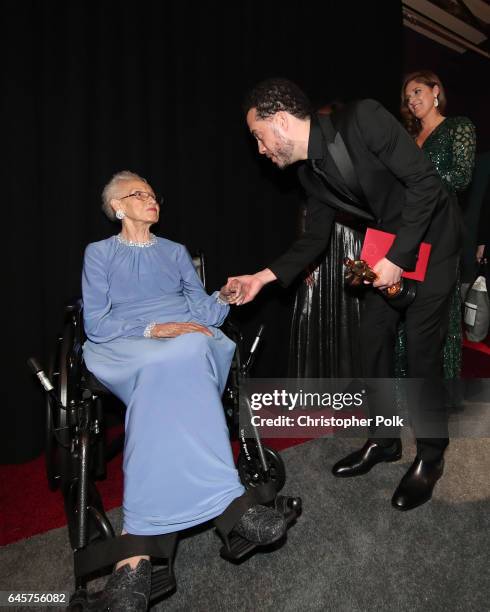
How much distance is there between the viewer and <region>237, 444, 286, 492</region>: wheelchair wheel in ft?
5.63

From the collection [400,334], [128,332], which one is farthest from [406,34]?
[128,332]

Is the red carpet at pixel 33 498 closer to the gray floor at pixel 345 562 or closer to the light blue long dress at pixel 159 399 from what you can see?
the gray floor at pixel 345 562

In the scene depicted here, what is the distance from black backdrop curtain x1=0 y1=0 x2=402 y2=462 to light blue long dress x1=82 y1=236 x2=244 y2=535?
0.48 metres

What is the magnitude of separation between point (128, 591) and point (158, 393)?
0.54 meters

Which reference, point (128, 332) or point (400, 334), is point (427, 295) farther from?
point (128, 332)

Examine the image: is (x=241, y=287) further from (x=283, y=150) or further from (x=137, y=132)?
(x=137, y=132)

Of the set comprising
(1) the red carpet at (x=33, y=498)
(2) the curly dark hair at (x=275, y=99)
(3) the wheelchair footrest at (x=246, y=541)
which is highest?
(2) the curly dark hair at (x=275, y=99)

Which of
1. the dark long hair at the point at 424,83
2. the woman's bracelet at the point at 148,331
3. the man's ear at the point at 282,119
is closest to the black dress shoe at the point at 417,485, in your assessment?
the woman's bracelet at the point at 148,331

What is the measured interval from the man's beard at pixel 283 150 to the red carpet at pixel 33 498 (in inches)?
57.1

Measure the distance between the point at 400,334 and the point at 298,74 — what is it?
1713mm

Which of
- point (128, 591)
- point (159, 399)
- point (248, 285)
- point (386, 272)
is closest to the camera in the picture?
point (128, 591)

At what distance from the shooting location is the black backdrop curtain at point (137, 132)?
1.94 m

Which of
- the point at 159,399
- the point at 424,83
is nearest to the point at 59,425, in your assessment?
the point at 159,399

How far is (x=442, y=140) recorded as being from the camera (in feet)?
7.34
